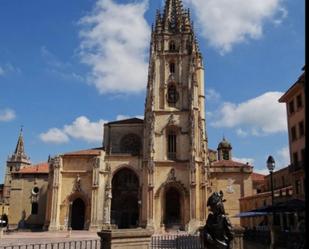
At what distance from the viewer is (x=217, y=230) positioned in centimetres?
1011

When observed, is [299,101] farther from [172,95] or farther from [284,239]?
[284,239]

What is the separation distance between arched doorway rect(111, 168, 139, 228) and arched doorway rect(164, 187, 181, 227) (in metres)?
4.28

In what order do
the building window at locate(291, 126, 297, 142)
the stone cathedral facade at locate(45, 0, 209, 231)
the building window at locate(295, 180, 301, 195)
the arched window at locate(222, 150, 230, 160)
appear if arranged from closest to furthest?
the building window at locate(295, 180, 301, 195), the building window at locate(291, 126, 297, 142), the stone cathedral facade at locate(45, 0, 209, 231), the arched window at locate(222, 150, 230, 160)

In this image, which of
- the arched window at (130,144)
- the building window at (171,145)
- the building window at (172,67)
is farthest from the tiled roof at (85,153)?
the building window at (172,67)

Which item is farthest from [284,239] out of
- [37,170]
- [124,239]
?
[37,170]

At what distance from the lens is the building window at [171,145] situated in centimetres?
4897

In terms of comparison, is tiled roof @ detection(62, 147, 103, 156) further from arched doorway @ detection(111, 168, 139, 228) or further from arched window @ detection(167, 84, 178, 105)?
arched window @ detection(167, 84, 178, 105)

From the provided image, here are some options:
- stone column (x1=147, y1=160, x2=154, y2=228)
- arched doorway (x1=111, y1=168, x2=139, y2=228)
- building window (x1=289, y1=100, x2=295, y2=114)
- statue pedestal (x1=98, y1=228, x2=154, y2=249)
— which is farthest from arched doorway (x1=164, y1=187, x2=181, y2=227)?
statue pedestal (x1=98, y1=228, x2=154, y2=249)

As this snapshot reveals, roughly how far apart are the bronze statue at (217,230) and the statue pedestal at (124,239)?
1.75 meters

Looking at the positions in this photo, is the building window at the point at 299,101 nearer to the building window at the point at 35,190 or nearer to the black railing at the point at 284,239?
the black railing at the point at 284,239

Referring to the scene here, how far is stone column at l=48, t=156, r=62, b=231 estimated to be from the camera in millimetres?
46244

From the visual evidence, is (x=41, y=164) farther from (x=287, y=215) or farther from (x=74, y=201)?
(x=287, y=215)

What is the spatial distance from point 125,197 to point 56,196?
344 inches

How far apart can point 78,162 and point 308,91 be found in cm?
4770
